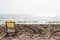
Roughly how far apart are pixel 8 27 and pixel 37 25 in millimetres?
329

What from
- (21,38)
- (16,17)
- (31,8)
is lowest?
(21,38)

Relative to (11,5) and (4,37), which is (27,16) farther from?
(4,37)

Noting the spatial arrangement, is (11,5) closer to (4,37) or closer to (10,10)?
(10,10)

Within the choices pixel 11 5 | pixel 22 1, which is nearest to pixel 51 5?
pixel 22 1

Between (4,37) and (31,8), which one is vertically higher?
(31,8)

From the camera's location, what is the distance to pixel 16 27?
3.72ft

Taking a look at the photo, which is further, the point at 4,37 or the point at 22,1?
the point at 22,1

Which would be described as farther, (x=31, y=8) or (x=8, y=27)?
(x=31, y=8)

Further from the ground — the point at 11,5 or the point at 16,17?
the point at 11,5

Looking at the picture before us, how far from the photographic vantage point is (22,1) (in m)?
1.37

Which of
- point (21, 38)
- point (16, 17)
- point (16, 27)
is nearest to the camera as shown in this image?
point (21, 38)

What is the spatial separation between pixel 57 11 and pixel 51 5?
0.11 meters

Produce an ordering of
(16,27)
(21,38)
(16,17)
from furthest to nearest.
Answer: (16,17), (16,27), (21,38)

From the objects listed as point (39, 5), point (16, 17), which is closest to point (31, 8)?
point (39, 5)
